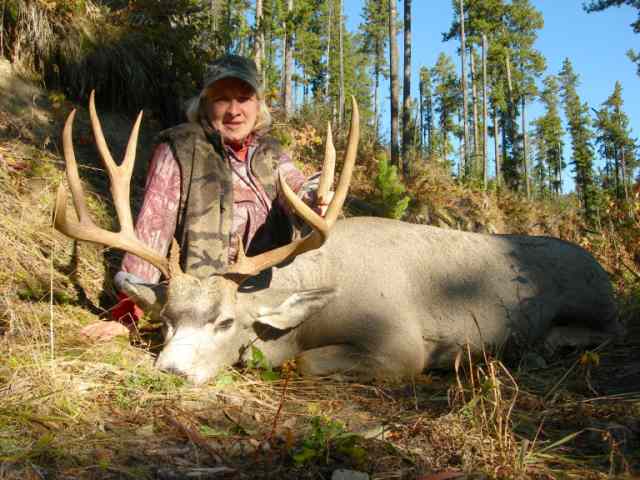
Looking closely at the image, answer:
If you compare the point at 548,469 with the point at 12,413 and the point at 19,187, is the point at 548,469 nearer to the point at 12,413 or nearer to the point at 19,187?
the point at 12,413

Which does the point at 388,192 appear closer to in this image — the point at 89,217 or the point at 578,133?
the point at 89,217

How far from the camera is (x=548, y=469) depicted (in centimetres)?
235

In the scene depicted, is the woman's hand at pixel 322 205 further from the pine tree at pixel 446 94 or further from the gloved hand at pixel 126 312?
the pine tree at pixel 446 94

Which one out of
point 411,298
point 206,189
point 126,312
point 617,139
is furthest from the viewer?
point 617,139

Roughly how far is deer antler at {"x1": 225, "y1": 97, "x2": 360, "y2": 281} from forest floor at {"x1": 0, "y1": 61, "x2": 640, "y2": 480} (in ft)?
2.34

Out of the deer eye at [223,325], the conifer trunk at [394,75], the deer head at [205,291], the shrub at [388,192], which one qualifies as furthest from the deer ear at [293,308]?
the conifer trunk at [394,75]

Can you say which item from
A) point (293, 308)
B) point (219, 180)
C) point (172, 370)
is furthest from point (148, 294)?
point (219, 180)

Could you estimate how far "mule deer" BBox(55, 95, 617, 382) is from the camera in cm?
361

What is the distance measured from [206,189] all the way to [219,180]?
0.14 m

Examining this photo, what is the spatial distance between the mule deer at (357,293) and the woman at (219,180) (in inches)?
21.4

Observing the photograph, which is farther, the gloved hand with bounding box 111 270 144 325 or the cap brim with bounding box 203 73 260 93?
the cap brim with bounding box 203 73 260 93

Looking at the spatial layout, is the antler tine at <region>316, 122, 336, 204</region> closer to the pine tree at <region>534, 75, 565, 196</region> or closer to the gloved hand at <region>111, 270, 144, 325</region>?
the gloved hand at <region>111, 270, 144, 325</region>

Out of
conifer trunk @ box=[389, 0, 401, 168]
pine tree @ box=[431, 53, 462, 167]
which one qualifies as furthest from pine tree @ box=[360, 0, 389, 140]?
conifer trunk @ box=[389, 0, 401, 168]

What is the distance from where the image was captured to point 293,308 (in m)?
3.94
